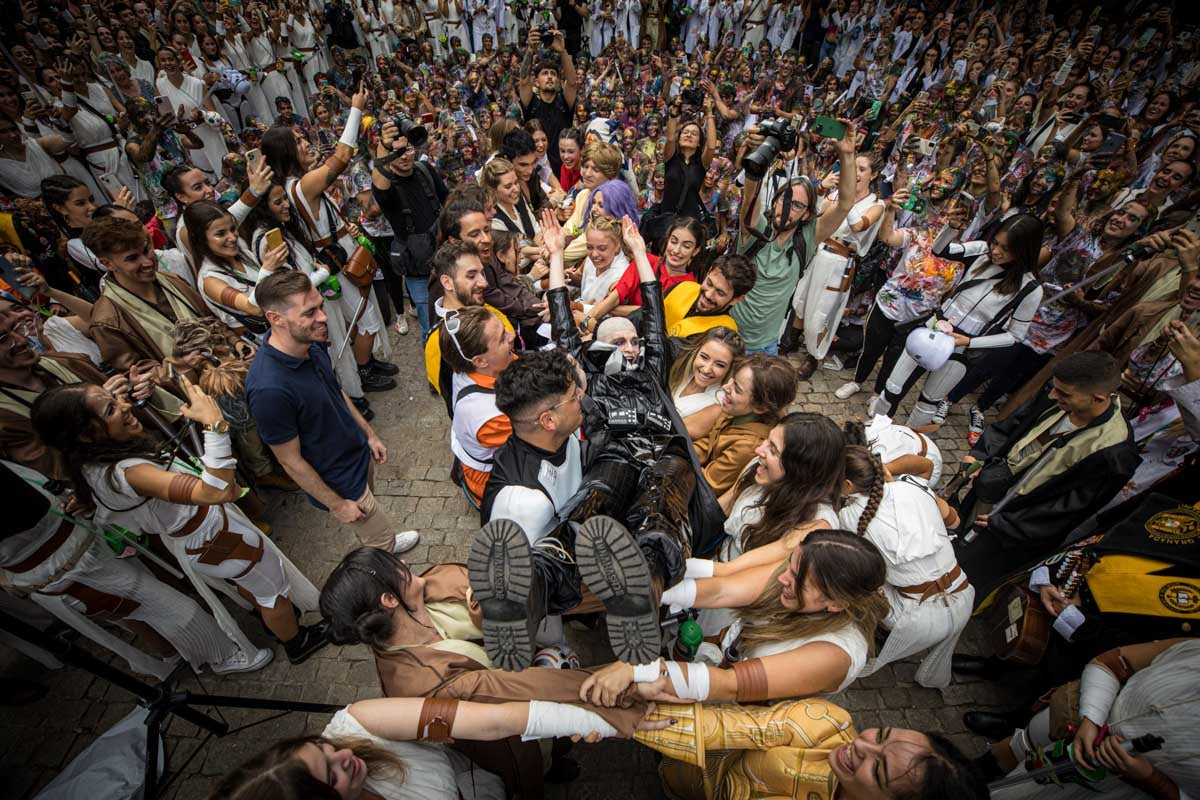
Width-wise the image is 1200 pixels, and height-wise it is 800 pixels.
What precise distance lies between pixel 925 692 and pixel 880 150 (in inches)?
325

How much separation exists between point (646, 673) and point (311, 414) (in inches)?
87.3

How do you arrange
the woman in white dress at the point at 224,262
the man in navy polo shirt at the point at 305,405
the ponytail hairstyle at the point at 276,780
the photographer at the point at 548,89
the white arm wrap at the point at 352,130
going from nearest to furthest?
the ponytail hairstyle at the point at 276,780 < the man in navy polo shirt at the point at 305,405 < the woman in white dress at the point at 224,262 < the white arm wrap at the point at 352,130 < the photographer at the point at 548,89

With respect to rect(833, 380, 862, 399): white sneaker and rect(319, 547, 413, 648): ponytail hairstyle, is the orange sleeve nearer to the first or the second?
rect(319, 547, 413, 648): ponytail hairstyle

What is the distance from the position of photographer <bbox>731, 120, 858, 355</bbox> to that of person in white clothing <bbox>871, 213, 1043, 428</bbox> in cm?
118

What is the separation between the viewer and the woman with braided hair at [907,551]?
234 cm

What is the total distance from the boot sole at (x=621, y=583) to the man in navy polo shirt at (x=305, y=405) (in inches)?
76.9

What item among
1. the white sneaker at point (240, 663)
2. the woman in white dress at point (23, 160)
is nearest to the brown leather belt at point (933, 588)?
the white sneaker at point (240, 663)

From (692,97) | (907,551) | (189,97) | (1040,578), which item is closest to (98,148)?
(189,97)

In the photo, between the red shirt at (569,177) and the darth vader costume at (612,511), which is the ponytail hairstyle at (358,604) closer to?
the darth vader costume at (612,511)

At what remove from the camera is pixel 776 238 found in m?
4.31

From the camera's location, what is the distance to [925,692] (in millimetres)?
3160

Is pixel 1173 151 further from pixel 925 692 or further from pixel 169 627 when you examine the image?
pixel 169 627

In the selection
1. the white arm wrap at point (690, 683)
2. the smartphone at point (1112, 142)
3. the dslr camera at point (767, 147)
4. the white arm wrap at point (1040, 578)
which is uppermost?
the dslr camera at point (767, 147)

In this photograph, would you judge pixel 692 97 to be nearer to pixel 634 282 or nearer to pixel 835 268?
pixel 835 268
